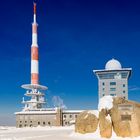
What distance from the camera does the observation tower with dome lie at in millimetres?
90312

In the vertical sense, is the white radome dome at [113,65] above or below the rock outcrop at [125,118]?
above

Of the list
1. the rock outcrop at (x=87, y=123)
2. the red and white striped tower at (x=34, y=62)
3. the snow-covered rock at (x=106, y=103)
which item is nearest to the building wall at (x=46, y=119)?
the red and white striped tower at (x=34, y=62)

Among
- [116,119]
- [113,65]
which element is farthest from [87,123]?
[113,65]

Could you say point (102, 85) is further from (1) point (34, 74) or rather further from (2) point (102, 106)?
(2) point (102, 106)

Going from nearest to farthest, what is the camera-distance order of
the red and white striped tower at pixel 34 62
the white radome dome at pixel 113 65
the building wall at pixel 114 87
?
the red and white striped tower at pixel 34 62 < the white radome dome at pixel 113 65 < the building wall at pixel 114 87

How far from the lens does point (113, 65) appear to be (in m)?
90.4

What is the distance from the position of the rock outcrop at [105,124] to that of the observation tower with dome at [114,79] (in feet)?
210

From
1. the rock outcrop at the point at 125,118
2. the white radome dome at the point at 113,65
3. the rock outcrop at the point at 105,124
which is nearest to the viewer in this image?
the rock outcrop at the point at 125,118

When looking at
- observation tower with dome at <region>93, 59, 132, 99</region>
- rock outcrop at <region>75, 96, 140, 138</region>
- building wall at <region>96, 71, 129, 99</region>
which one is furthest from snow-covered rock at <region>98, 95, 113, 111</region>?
building wall at <region>96, 71, 129, 99</region>

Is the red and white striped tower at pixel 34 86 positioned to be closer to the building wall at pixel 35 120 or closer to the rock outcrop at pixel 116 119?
the building wall at pixel 35 120

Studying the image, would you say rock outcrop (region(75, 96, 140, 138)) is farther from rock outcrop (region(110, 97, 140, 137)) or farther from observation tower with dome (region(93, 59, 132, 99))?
observation tower with dome (region(93, 59, 132, 99))

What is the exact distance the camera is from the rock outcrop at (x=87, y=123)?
2734 centimetres

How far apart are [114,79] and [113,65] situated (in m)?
4.36

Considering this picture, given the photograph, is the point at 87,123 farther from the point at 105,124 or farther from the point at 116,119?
the point at 116,119
